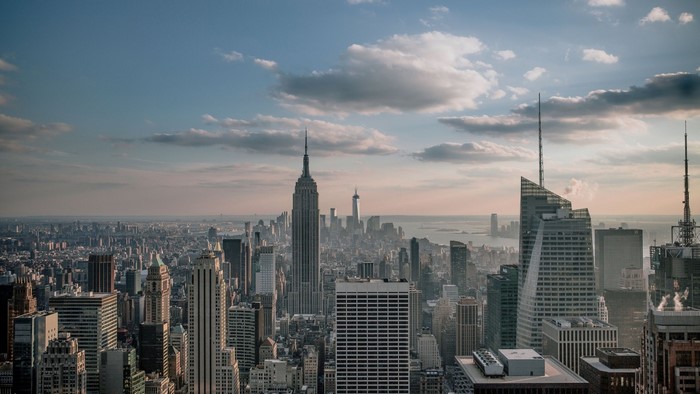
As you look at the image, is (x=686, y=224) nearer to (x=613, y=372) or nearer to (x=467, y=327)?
(x=613, y=372)

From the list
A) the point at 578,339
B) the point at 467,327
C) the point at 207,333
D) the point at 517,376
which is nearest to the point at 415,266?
the point at 467,327

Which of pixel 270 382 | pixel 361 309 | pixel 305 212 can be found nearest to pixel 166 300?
pixel 270 382

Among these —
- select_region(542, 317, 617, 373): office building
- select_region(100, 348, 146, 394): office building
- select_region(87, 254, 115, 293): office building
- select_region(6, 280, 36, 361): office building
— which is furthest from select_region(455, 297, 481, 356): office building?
select_region(6, 280, 36, 361): office building

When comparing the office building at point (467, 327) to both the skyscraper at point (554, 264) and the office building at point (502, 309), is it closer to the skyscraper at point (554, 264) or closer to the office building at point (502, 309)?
the office building at point (502, 309)

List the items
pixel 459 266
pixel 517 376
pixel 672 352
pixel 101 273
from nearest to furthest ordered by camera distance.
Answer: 1. pixel 672 352
2. pixel 517 376
3. pixel 101 273
4. pixel 459 266

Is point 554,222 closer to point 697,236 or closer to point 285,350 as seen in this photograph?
point 697,236

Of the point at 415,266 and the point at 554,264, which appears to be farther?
the point at 415,266
